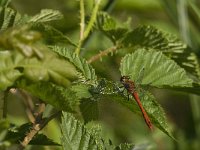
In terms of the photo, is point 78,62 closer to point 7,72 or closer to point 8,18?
point 8,18

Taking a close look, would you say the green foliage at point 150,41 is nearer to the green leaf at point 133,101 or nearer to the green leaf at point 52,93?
the green leaf at point 133,101

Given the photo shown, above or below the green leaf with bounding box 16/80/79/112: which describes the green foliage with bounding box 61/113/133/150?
below

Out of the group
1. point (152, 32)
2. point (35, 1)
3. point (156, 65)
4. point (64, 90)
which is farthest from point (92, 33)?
point (35, 1)

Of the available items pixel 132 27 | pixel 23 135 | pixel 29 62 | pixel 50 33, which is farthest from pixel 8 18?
pixel 132 27

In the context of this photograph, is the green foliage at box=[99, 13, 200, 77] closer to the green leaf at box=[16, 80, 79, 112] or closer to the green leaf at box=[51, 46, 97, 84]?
the green leaf at box=[51, 46, 97, 84]

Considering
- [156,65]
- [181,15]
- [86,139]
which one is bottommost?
[86,139]

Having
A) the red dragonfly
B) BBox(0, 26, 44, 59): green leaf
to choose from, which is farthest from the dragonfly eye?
BBox(0, 26, 44, 59): green leaf

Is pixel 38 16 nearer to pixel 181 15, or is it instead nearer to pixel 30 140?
pixel 30 140
